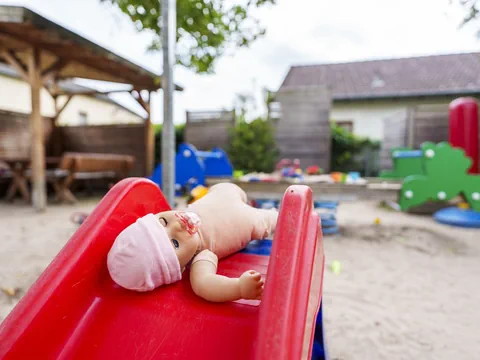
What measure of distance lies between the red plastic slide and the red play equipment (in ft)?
17.1

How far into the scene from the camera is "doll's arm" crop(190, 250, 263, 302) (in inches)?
39.6

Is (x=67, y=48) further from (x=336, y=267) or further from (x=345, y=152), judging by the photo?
(x=345, y=152)

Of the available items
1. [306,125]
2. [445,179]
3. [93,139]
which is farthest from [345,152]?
[93,139]

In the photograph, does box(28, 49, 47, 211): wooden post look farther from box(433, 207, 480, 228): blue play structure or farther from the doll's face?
box(433, 207, 480, 228): blue play structure

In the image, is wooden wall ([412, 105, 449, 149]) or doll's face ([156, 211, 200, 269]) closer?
doll's face ([156, 211, 200, 269])

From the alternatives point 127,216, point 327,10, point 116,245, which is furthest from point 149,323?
Answer: point 327,10

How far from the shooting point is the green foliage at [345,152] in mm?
8891

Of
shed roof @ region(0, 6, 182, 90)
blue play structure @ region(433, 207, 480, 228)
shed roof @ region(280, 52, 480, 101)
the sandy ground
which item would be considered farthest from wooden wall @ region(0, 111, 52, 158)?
shed roof @ region(280, 52, 480, 101)

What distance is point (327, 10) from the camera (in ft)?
10.1

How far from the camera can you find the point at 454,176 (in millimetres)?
4832

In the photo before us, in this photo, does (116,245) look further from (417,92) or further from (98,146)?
(417,92)

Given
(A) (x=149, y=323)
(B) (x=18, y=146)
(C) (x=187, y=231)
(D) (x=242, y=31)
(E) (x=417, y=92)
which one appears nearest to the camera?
(A) (x=149, y=323)

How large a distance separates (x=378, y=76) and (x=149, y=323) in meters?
16.3

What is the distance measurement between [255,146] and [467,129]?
3.97 m
